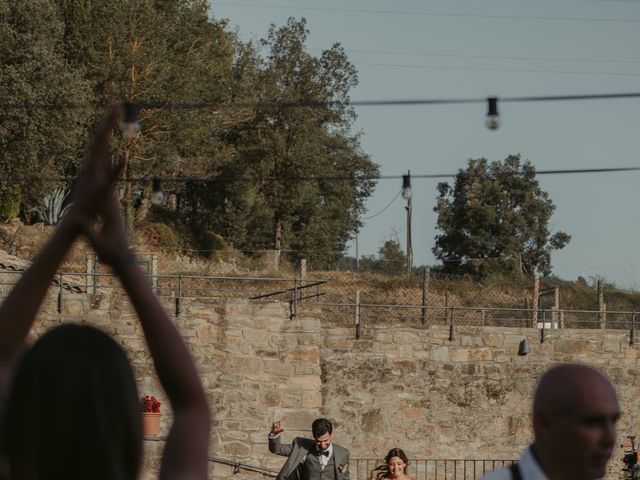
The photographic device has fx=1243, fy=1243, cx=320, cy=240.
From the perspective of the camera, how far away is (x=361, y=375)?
2012 cm

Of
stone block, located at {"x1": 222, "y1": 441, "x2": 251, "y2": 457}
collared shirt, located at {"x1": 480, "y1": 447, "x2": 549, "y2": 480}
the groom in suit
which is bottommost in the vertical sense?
stone block, located at {"x1": 222, "y1": 441, "x2": 251, "y2": 457}

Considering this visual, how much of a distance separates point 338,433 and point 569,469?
57.3 feet

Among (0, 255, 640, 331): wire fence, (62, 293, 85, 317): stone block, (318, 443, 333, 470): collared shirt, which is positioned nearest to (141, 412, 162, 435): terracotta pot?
(62, 293, 85, 317): stone block

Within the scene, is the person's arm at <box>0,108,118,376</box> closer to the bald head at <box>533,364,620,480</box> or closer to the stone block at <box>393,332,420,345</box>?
the bald head at <box>533,364,620,480</box>

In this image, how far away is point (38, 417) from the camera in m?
1.37

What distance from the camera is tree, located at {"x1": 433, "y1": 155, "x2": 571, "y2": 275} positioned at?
54.2 meters

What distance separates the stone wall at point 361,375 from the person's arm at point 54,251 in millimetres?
16195

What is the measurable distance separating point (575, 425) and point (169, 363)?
41.7 inches

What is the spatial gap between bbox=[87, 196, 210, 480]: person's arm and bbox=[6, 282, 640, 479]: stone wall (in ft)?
53.9

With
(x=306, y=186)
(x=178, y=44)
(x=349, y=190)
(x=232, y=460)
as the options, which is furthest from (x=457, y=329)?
(x=349, y=190)

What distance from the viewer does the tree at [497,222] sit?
54156 millimetres

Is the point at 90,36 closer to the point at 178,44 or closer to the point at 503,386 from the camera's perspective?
the point at 178,44

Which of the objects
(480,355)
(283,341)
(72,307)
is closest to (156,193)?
(72,307)

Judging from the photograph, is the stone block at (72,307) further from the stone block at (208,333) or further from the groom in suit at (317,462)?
the groom in suit at (317,462)
